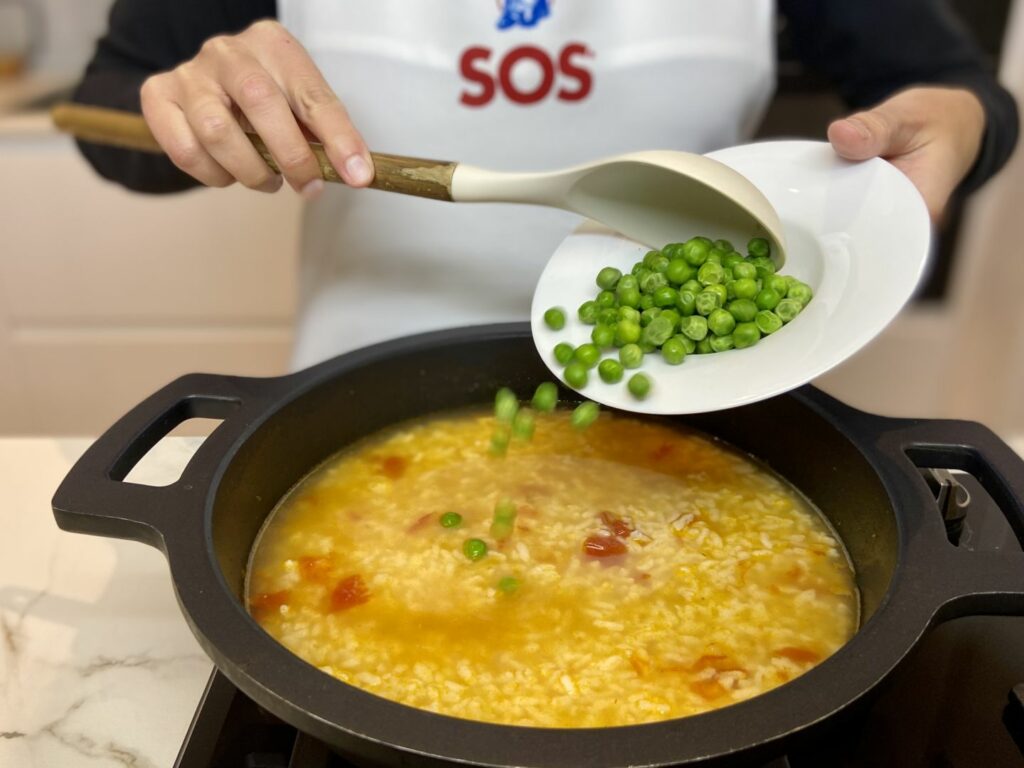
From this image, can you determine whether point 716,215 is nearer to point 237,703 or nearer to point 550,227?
point 550,227

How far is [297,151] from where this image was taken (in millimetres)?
1226

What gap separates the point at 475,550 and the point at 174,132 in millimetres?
689

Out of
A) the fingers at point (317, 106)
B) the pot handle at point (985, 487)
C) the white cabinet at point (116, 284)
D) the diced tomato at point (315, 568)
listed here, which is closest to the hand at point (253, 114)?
the fingers at point (317, 106)

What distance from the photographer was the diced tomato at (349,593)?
1.13 meters

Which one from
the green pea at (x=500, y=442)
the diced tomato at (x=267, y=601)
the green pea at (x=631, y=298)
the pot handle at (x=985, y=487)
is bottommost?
the diced tomato at (x=267, y=601)

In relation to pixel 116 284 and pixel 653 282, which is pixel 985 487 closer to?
pixel 653 282

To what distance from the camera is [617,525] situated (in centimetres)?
125

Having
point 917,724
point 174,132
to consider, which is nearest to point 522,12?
point 174,132

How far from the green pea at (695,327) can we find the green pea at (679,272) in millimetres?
50

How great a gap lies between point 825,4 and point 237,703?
1.66 meters

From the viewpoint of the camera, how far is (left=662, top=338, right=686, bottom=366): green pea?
3.84 feet

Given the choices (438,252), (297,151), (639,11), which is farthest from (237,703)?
(639,11)

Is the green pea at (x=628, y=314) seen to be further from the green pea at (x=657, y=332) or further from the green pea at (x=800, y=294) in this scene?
the green pea at (x=800, y=294)

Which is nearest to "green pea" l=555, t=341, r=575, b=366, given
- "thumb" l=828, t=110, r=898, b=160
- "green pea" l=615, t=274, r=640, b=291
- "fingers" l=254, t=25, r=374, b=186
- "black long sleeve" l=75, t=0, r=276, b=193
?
"green pea" l=615, t=274, r=640, b=291
